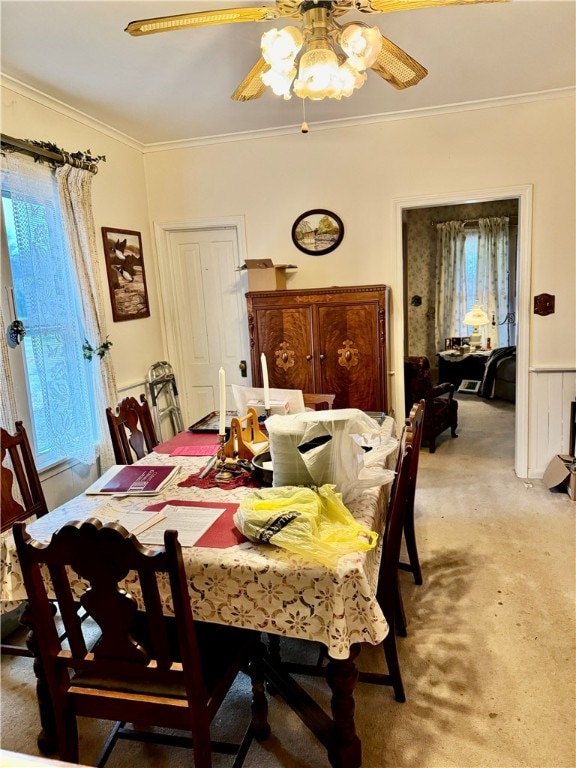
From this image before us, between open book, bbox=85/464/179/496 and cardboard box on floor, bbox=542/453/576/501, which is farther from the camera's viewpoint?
cardboard box on floor, bbox=542/453/576/501

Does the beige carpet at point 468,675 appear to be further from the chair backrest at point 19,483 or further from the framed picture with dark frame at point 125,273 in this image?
the framed picture with dark frame at point 125,273

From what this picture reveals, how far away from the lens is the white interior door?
4.16 metres

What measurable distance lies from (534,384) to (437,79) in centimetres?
216

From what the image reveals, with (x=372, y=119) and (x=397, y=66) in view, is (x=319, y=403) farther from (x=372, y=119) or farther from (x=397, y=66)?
(x=372, y=119)

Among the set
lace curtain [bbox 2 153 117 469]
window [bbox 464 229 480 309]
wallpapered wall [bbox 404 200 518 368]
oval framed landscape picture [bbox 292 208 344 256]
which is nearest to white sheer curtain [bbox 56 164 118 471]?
lace curtain [bbox 2 153 117 469]

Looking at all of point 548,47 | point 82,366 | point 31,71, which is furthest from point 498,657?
point 31,71

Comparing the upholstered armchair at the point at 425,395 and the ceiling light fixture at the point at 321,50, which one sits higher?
the ceiling light fixture at the point at 321,50

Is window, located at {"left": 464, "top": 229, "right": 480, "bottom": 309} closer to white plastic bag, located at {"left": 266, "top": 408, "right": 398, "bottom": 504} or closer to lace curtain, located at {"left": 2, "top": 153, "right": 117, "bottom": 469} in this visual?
lace curtain, located at {"left": 2, "top": 153, "right": 117, "bottom": 469}

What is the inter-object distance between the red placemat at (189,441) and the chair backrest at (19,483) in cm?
55

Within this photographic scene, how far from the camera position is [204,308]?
4250 mm

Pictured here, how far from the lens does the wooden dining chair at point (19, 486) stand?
6.48 feet

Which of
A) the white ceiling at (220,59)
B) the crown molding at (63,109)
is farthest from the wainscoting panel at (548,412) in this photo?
the crown molding at (63,109)

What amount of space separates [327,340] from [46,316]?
1.82 metres

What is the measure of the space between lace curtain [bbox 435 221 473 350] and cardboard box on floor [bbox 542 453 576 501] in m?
3.92
